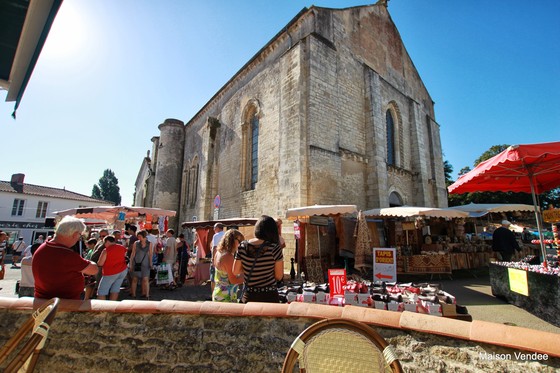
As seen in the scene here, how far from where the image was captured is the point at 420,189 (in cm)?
1438

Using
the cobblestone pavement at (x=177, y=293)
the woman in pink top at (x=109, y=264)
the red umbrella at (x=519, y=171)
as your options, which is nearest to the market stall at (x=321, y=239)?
the cobblestone pavement at (x=177, y=293)

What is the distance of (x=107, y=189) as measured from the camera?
54.2m

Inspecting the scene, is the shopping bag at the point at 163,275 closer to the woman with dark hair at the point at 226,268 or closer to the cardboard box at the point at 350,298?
the woman with dark hair at the point at 226,268

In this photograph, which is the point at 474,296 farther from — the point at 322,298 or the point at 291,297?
the point at 291,297

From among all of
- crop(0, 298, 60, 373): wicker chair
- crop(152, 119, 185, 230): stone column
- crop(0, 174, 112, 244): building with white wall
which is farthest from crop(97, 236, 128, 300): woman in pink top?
crop(0, 174, 112, 244): building with white wall

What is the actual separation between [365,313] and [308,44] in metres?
10.9

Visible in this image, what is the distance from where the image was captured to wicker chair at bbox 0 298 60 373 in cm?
175

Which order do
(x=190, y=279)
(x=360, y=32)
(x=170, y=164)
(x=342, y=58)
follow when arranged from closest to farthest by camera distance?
1. (x=190, y=279)
2. (x=342, y=58)
3. (x=360, y=32)
4. (x=170, y=164)

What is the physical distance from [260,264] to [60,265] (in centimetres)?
209

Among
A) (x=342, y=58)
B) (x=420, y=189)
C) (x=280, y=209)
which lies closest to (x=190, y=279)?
(x=280, y=209)

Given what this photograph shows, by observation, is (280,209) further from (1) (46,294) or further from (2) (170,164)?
(2) (170,164)

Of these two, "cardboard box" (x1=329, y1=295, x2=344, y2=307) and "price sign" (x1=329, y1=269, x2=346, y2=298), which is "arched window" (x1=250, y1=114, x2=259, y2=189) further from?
"cardboard box" (x1=329, y1=295, x2=344, y2=307)

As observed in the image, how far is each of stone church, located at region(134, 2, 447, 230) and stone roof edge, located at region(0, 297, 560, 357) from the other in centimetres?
692

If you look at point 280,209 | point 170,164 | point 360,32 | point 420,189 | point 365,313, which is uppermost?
point 360,32
